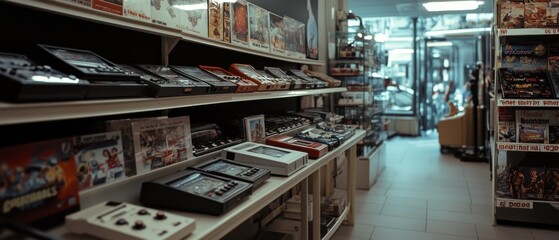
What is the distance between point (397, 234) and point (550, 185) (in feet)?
4.51

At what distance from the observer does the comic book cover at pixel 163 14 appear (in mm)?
1945

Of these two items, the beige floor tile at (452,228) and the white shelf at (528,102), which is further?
the beige floor tile at (452,228)

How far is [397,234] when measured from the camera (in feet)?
12.4

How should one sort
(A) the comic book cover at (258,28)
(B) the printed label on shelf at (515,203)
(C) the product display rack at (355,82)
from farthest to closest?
(C) the product display rack at (355,82) → (B) the printed label on shelf at (515,203) → (A) the comic book cover at (258,28)

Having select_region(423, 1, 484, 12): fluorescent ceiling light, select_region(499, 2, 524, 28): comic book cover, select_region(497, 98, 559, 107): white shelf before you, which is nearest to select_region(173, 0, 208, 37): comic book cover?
select_region(497, 98, 559, 107): white shelf

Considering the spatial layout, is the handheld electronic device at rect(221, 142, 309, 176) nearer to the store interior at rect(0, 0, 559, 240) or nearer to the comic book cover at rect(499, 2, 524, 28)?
the store interior at rect(0, 0, 559, 240)

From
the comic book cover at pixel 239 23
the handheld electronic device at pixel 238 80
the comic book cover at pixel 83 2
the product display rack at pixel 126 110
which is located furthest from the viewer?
the comic book cover at pixel 239 23

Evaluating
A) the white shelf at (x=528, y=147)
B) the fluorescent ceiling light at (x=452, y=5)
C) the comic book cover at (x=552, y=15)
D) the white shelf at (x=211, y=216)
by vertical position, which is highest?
the fluorescent ceiling light at (x=452, y=5)

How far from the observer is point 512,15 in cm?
366

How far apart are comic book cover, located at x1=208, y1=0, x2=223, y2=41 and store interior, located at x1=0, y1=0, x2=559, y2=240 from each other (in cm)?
1

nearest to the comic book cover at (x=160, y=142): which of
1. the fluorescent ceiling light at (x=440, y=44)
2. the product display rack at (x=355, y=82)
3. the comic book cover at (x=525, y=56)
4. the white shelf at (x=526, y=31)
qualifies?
the white shelf at (x=526, y=31)

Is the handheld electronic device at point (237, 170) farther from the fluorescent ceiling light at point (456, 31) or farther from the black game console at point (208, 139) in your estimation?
the fluorescent ceiling light at point (456, 31)

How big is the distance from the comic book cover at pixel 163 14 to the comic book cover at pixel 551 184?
3388mm

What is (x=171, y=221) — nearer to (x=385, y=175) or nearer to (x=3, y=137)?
(x=3, y=137)
